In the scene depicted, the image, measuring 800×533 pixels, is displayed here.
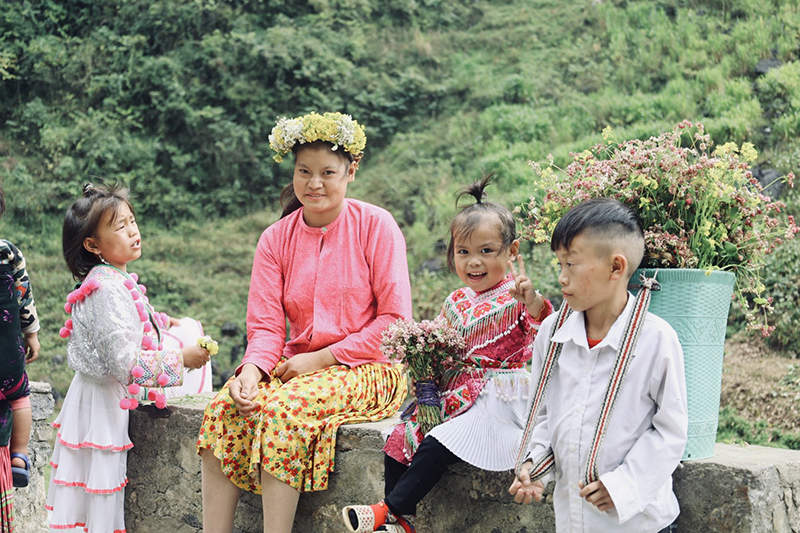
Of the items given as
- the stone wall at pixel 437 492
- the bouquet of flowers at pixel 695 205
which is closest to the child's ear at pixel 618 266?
the bouquet of flowers at pixel 695 205

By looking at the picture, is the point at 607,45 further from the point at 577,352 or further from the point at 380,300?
the point at 577,352

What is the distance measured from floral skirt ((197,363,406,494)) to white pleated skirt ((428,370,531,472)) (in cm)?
52

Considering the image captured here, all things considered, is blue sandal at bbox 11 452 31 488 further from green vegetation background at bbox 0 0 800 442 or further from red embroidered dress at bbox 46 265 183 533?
green vegetation background at bbox 0 0 800 442

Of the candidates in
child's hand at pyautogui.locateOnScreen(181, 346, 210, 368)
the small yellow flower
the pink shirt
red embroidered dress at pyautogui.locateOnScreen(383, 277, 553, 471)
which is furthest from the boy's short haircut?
child's hand at pyautogui.locateOnScreen(181, 346, 210, 368)

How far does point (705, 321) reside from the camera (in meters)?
2.15

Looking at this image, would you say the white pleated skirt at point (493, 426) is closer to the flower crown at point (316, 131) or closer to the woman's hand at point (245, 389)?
the woman's hand at point (245, 389)

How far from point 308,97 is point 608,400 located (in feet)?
28.4

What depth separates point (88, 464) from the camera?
3172 mm

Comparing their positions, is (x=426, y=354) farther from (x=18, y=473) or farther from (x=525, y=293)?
(x=18, y=473)

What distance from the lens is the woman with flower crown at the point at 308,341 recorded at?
2689 millimetres

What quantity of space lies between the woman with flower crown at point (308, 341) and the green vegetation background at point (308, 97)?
444 centimetres

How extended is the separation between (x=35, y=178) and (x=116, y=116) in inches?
→ 49.0

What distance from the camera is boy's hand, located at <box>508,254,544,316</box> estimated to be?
2266 millimetres

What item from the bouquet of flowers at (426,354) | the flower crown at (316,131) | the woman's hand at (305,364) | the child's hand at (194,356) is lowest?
the child's hand at (194,356)
